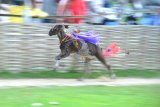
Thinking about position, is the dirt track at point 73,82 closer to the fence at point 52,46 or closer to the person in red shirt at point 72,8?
the fence at point 52,46

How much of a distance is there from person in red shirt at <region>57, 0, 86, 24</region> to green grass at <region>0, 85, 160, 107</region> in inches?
108

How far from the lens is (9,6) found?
13289mm

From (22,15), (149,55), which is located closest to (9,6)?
(22,15)

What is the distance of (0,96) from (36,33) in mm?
3185

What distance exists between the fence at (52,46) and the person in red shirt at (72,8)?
1.31ft

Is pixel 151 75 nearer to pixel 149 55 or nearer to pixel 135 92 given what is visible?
pixel 149 55

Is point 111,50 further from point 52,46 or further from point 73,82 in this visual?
point 73,82

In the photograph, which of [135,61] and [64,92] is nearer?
[64,92]

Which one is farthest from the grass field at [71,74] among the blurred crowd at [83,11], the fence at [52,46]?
the blurred crowd at [83,11]

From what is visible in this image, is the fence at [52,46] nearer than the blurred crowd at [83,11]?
Yes

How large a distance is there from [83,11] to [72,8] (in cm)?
30

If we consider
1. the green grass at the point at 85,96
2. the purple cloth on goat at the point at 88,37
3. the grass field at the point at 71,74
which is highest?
the purple cloth on goat at the point at 88,37

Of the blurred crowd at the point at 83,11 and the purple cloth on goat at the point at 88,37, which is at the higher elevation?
the blurred crowd at the point at 83,11

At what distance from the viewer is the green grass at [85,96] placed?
29.5ft
